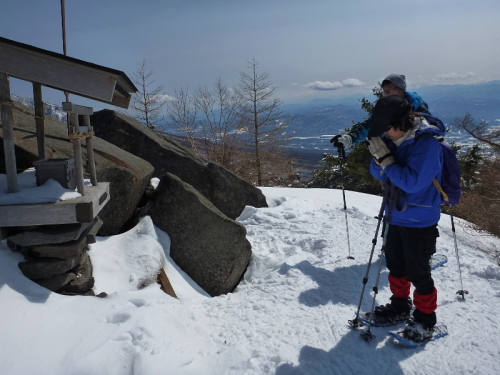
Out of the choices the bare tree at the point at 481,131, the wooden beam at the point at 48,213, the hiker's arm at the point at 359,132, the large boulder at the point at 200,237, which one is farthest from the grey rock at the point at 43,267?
the bare tree at the point at 481,131

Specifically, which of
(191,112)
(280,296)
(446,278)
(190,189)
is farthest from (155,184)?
(191,112)

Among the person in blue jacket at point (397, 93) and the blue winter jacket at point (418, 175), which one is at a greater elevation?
the person in blue jacket at point (397, 93)

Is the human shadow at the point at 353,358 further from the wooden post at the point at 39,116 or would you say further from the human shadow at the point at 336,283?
the wooden post at the point at 39,116

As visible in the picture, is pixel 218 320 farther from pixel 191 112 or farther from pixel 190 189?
pixel 191 112

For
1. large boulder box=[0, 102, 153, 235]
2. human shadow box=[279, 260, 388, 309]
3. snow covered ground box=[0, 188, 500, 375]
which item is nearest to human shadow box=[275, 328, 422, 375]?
snow covered ground box=[0, 188, 500, 375]

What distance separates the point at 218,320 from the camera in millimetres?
3811

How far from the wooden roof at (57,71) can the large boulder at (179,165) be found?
4.36 meters

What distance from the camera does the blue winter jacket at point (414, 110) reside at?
4.22 metres

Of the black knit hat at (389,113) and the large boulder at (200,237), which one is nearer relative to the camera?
the black knit hat at (389,113)

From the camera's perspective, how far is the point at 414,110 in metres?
4.12

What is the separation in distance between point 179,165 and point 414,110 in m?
5.22

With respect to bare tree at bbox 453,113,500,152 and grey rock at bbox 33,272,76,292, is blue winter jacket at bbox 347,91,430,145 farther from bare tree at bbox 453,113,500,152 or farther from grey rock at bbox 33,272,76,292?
bare tree at bbox 453,113,500,152

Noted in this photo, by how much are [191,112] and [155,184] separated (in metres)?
20.7

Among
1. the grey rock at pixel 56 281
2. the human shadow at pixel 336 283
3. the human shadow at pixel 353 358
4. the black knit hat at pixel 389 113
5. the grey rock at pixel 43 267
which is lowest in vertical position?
the human shadow at pixel 336 283
